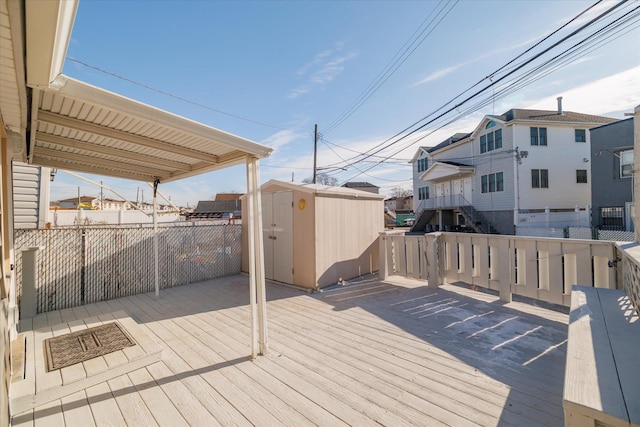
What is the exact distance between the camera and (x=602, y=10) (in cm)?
382

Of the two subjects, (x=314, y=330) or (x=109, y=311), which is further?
(x=109, y=311)

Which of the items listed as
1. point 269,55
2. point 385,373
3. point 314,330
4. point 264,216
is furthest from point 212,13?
point 385,373

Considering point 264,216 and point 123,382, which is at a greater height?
point 264,216

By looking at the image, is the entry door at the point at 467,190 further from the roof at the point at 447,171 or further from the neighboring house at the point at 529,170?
the roof at the point at 447,171

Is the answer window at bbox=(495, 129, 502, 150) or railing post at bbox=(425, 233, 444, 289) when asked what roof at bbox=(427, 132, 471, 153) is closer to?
window at bbox=(495, 129, 502, 150)

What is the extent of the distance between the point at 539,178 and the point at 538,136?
7.77 feet

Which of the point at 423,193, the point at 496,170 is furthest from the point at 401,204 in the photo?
the point at 496,170

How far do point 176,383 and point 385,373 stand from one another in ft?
5.83

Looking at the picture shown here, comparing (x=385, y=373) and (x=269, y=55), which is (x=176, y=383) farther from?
(x=269, y=55)

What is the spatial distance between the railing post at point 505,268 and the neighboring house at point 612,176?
12442mm

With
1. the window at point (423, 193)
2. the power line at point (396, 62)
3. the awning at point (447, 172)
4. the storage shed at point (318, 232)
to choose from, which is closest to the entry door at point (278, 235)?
the storage shed at point (318, 232)

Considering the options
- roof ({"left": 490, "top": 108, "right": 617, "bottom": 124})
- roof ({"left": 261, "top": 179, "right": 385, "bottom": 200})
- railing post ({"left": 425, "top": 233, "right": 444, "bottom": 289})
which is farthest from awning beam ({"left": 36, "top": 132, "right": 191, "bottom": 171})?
roof ({"left": 490, "top": 108, "right": 617, "bottom": 124})

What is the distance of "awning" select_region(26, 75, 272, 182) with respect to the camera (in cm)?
176

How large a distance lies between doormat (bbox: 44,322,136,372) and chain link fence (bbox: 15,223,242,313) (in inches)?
70.4
